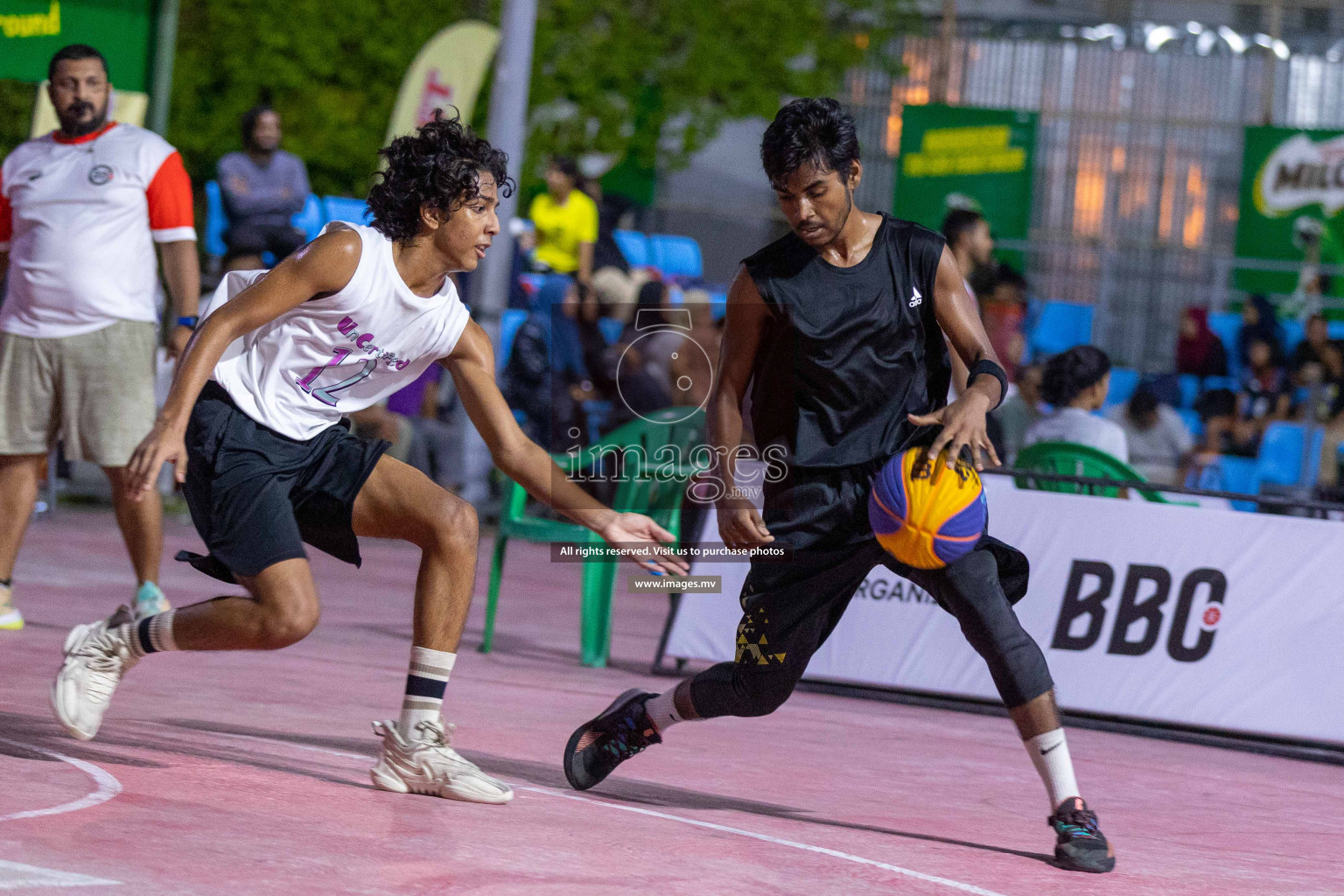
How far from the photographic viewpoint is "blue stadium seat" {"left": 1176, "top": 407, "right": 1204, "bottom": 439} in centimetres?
1618

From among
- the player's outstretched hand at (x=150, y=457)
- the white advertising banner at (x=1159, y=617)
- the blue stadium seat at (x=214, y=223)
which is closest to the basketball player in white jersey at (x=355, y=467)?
the player's outstretched hand at (x=150, y=457)

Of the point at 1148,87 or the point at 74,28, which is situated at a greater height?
the point at 1148,87

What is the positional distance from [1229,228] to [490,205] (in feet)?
61.0

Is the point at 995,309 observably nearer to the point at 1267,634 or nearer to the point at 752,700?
the point at 1267,634

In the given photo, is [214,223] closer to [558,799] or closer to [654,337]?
[654,337]

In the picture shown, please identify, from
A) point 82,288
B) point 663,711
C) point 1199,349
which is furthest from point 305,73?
point 663,711

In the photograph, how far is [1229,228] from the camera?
2208cm

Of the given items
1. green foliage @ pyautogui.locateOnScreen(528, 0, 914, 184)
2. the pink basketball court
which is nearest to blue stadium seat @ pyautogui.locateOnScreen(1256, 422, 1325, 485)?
the pink basketball court

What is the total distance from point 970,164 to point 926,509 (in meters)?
15.2

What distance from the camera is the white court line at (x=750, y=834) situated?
14.7 ft

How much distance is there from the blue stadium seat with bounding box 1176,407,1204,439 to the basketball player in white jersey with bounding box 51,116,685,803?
11.9 meters

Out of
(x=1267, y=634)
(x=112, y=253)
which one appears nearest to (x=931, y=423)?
(x=1267, y=634)

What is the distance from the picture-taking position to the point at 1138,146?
875 inches

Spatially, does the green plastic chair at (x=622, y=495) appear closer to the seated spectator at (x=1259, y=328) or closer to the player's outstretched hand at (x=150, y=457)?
the player's outstretched hand at (x=150, y=457)
